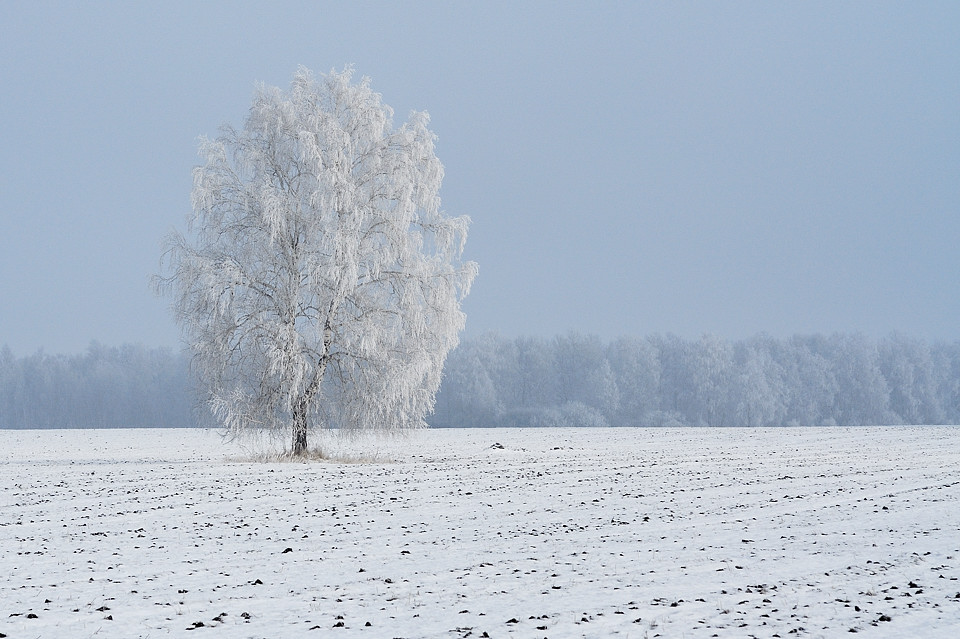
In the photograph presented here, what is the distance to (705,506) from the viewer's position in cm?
1638

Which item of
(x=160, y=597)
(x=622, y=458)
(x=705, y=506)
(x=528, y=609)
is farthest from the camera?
(x=622, y=458)

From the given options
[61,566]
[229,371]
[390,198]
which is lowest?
[61,566]

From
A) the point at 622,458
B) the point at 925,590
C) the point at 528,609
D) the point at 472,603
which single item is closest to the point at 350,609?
the point at 472,603

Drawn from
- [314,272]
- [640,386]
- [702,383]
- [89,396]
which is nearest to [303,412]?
[314,272]

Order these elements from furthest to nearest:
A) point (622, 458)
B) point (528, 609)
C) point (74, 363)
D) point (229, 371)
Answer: point (74, 363), point (622, 458), point (229, 371), point (528, 609)

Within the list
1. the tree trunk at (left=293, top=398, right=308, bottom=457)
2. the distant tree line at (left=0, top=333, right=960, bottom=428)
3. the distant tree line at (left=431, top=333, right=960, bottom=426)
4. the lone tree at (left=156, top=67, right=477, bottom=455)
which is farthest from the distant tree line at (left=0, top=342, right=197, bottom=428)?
the lone tree at (left=156, top=67, right=477, bottom=455)

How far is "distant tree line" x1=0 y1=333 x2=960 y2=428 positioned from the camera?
8931 centimetres

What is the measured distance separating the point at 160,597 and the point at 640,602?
500cm

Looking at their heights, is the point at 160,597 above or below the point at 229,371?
below

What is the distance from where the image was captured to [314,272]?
1083 inches

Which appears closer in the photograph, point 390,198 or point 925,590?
point 925,590

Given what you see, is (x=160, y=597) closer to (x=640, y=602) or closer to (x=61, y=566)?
(x=61, y=566)

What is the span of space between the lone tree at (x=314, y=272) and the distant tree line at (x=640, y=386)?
56449 millimetres

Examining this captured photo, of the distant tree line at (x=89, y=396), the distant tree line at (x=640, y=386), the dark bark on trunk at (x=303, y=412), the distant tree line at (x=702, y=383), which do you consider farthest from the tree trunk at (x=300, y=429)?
the distant tree line at (x=89, y=396)
